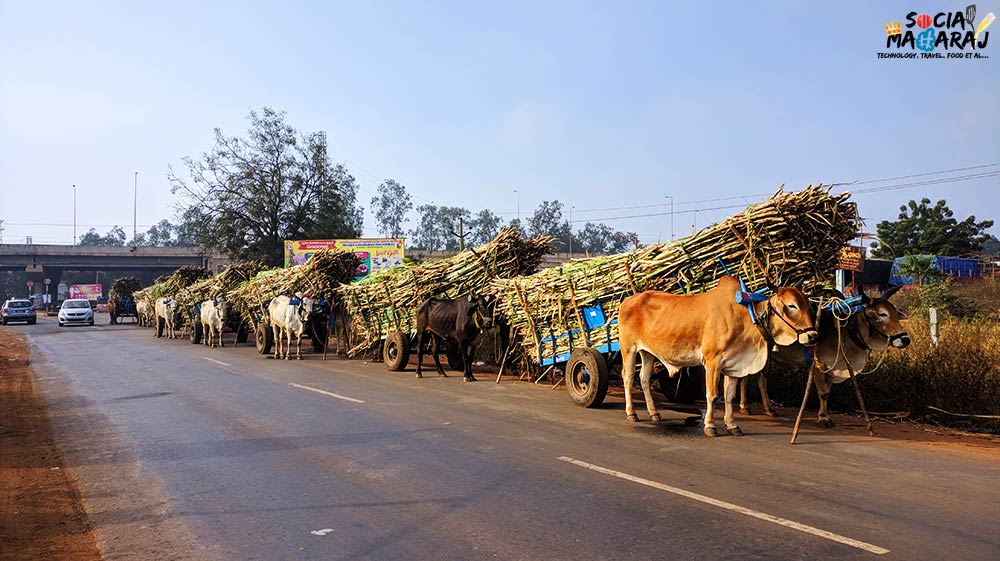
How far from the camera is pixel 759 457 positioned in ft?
21.9

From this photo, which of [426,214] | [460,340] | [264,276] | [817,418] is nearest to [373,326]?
[460,340]

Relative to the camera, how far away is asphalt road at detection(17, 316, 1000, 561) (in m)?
4.50

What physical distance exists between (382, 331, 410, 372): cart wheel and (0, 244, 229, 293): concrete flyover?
178 ft

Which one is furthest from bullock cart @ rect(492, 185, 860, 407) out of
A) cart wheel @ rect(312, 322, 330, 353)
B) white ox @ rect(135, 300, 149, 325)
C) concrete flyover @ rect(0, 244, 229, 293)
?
concrete flyover @ rect(0, 244, 229, 293)

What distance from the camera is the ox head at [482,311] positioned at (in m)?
12.8

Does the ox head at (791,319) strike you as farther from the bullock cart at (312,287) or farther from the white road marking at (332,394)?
the bullock cart at (312,287)

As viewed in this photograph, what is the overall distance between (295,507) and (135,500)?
57.1 inches

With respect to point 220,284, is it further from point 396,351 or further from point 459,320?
point 459,320

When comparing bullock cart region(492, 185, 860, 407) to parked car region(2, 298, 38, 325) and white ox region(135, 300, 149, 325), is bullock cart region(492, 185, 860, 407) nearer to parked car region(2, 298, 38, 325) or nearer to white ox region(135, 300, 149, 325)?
white ox region(135, 300, 149, 325)

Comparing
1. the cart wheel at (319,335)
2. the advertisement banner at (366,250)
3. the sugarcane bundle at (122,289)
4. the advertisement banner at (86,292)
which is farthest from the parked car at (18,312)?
the advertisement banner at (86,292)

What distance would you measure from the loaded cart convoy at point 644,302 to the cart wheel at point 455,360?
0.03 metres

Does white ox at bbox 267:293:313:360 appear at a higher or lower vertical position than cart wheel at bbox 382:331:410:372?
higher

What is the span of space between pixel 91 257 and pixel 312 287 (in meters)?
60.8

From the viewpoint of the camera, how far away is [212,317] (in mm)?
23203
